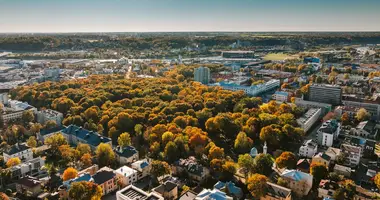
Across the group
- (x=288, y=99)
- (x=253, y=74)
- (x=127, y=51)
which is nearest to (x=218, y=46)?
(x=127, y=51)

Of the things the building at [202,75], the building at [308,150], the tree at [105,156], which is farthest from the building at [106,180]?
the building at [202,75]

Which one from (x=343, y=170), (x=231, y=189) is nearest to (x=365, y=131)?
(x=343, y=170)

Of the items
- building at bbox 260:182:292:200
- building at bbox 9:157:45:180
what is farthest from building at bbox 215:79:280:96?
building at bbox 9:157:45:180

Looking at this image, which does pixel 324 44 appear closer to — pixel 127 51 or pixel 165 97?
pixel 127 51

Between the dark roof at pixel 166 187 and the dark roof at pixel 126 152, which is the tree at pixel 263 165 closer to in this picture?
the dark roof at pixel 166 187

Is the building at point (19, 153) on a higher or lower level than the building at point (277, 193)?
higher
